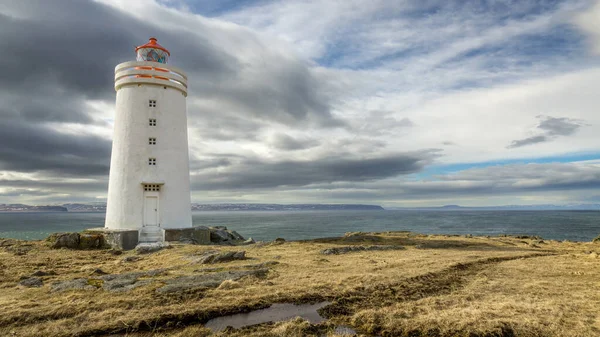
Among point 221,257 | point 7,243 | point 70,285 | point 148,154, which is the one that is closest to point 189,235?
point 148,154

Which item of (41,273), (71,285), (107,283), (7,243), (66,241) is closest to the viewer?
(71,285)

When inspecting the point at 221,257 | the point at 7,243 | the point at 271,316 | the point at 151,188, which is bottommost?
the point at 271,316

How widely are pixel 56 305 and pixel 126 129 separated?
15963 millimetres

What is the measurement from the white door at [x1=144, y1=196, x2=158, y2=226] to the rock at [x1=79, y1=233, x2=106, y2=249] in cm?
255

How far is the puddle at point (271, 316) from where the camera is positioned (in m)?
7.90

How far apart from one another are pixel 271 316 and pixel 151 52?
21226 mm

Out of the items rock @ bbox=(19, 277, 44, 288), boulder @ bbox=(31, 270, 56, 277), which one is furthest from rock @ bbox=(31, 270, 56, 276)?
rock @ bbox=(19, 277, 44, 288)

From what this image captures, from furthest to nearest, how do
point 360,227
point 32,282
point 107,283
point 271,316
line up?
point 360,227 → point 32,282 → point 107,283 → point 271,316

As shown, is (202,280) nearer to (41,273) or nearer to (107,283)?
(107,283)

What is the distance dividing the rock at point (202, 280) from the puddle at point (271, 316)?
242 cm

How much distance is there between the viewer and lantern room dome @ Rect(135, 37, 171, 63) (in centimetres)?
2403

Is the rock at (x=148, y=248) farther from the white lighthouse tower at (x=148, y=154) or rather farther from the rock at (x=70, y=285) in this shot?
the rock at (x=70, y=285)

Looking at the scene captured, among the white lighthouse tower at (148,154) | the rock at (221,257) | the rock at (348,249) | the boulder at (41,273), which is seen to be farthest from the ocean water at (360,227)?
the boulder at (41,273)

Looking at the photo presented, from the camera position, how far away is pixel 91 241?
2103 cm
